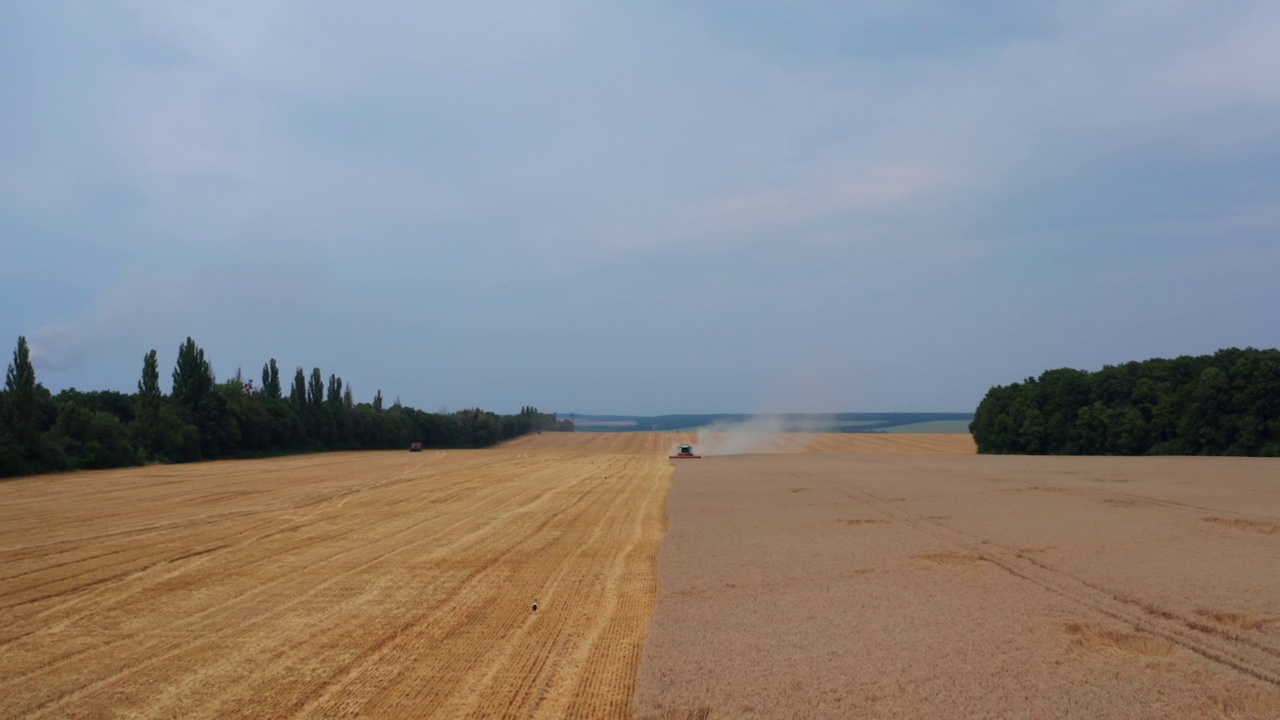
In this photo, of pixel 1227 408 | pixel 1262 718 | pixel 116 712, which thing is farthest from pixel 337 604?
pixel 1227 408

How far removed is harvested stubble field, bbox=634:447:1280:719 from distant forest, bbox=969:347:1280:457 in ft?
117

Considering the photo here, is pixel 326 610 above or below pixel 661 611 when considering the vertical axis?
above

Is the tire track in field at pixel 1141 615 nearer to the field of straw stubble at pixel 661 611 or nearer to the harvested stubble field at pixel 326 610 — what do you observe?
the field of straw stubble at pixel 661 611

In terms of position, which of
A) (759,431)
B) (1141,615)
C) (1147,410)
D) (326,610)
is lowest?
(1141,615)

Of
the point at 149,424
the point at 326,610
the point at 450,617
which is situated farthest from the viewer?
the point at 149,424

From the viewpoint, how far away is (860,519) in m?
21.8

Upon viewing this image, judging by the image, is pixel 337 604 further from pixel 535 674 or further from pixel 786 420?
pixel 786 420

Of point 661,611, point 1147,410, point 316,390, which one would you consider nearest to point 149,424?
point 316,390

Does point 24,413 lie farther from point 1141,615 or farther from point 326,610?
point 1141,615

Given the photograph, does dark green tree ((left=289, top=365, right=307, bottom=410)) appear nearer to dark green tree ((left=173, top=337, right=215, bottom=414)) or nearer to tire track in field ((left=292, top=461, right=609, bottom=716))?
dark green tree ((left=173, top=337, right=215, bottom=414))

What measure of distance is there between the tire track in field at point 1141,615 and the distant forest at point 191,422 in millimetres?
47946

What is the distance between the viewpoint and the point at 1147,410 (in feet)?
207

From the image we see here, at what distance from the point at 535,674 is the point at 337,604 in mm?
4885

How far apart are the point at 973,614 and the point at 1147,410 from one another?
200 feet
